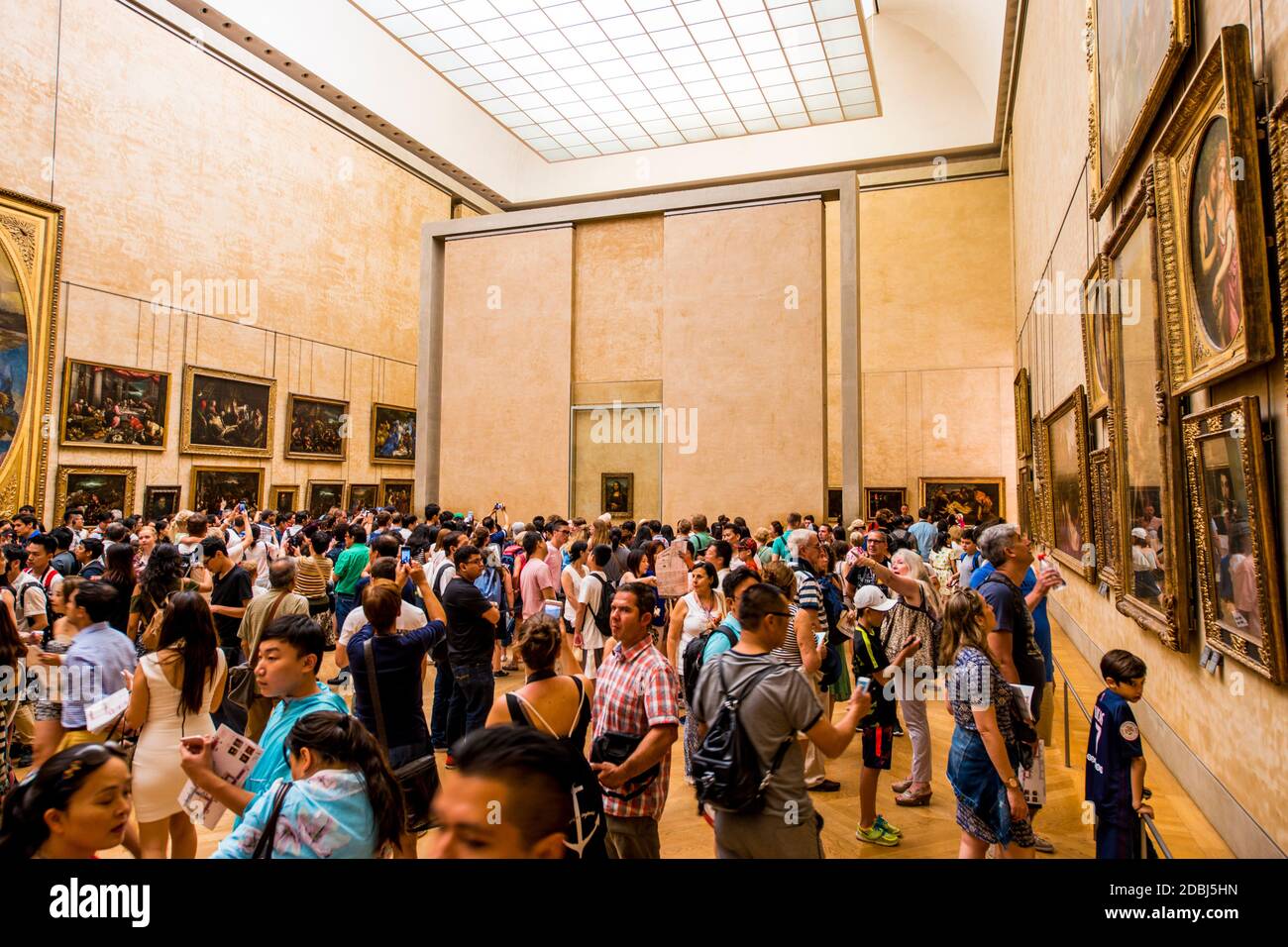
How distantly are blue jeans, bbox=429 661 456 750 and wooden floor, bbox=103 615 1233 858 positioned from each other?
0.40 m

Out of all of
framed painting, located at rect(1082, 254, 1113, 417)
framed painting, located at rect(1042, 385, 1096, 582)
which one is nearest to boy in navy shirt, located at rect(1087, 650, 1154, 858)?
framed painting, located at rect(1082, 254, 1113, 417)

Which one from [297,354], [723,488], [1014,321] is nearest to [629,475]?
[723,488]

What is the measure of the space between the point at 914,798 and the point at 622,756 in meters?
3.09

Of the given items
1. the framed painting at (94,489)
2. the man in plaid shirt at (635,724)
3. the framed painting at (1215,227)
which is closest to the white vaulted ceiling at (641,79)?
the framed painting at (94,489)

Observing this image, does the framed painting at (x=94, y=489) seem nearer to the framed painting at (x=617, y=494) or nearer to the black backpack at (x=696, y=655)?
the framed painting at (x=617, y=494)

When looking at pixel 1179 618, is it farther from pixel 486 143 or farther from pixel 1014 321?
pixel 486 143

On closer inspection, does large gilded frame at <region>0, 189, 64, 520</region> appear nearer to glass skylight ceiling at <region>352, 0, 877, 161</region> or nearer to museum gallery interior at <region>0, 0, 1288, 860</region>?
museum gallery interior at <region>0, 0, 1288, 860</region>

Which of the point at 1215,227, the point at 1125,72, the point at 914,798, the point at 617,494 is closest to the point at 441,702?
the point at 914,798

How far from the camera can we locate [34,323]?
46.9ft

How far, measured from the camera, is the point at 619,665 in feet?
11.0

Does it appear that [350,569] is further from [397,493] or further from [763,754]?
[397,493]

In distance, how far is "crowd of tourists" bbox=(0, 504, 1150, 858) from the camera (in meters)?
2.05

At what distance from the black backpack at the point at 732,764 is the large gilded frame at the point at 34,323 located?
53.3 ft
